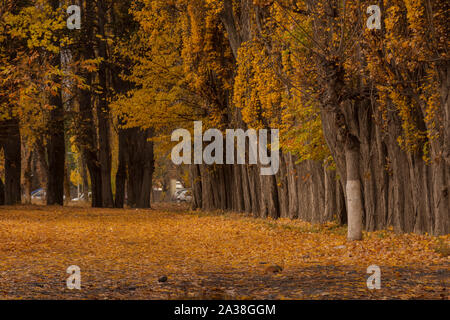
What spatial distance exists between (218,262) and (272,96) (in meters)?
9.62

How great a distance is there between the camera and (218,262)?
38.5ft

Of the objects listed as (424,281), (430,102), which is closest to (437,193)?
(430,102)

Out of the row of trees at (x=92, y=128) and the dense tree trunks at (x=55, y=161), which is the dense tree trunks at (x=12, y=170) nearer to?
the row of trees at (x=92, y=128)

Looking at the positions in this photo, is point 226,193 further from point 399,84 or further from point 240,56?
point 399,84

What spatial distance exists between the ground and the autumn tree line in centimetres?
155

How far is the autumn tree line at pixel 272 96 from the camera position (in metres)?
14.0

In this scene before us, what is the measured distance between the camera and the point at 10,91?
1505cm

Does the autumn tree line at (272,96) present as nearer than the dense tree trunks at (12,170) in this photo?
Yes

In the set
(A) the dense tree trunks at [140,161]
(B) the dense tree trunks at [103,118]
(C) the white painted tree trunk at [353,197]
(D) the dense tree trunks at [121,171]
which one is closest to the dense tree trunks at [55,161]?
(B) the dense tree trunks at [103,118]

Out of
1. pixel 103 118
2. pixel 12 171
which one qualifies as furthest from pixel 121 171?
pixel 12 171

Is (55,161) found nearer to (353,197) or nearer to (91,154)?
(91,154)

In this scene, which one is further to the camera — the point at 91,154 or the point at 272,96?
the point at 91,154

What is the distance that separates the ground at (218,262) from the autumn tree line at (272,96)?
1554 mm

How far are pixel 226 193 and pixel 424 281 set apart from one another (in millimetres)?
20111
